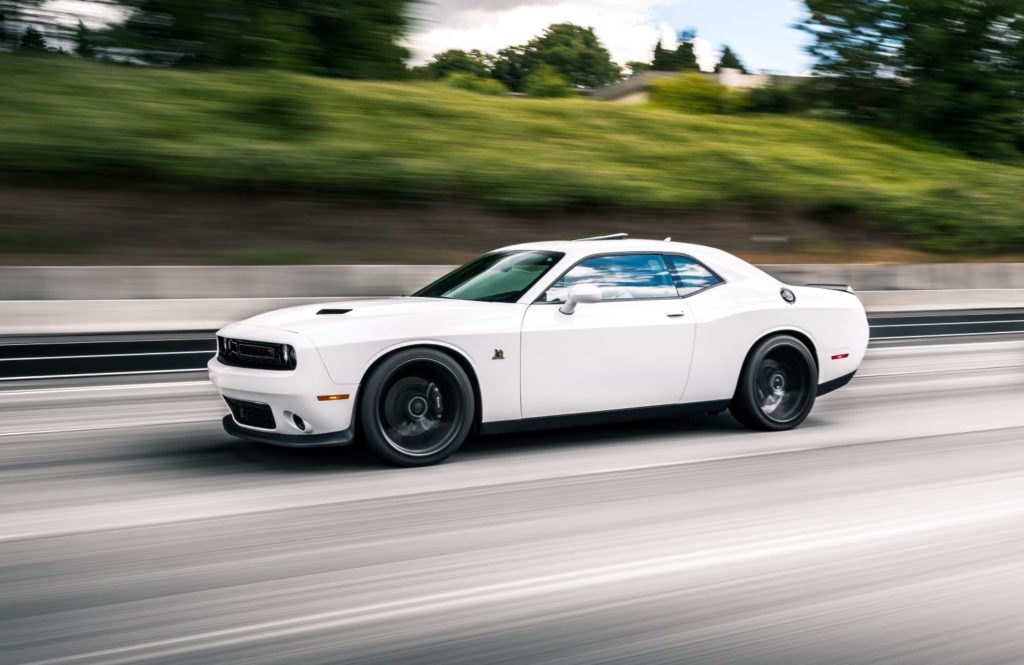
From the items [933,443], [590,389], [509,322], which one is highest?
[509,322]

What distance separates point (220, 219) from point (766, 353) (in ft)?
36.2

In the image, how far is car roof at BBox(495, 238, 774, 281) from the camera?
6887 millimetres

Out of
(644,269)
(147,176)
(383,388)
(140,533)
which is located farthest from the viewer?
(147,176)

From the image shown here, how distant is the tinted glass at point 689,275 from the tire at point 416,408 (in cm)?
174

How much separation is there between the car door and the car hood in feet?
1.43

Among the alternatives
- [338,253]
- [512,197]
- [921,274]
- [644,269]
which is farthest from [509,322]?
[921,274]

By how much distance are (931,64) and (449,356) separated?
96.4 feet

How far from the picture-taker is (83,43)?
19.7 metres

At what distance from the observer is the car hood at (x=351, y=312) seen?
5.99 meters

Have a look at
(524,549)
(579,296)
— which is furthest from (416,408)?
(524,549)

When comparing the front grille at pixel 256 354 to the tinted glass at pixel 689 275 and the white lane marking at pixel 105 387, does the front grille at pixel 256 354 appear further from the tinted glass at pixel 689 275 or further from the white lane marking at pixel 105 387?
the white lane marking at pixel 105 387

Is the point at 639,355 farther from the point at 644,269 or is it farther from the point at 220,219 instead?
the point at 220,219

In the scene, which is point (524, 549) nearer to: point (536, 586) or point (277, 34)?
point (536, 586)

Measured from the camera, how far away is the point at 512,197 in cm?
1912
